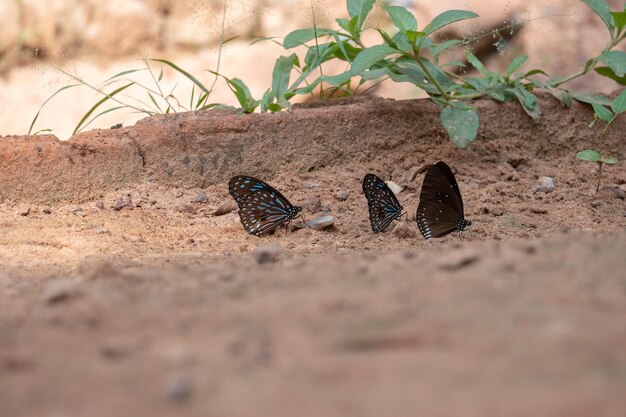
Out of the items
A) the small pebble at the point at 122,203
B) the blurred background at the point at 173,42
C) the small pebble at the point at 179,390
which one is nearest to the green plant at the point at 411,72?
the small pebble at the point at 122,203

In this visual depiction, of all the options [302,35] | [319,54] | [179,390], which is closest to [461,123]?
[319,54]

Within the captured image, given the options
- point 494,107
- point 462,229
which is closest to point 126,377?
point 462,229

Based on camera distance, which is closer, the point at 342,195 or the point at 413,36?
the point at 413,36

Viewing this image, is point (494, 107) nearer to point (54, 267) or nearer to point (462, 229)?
point (462, 229)

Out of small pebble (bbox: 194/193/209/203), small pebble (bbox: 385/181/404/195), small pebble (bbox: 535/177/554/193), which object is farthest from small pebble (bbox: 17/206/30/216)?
small pebble (bbox: 535/177/554/193)

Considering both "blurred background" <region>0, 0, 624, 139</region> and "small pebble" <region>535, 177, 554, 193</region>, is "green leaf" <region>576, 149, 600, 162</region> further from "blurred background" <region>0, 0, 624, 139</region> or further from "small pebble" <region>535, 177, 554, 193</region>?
"blurred background" <region>0, 0, 624, 139</region>

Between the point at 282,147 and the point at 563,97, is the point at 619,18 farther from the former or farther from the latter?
the point at 282,147
